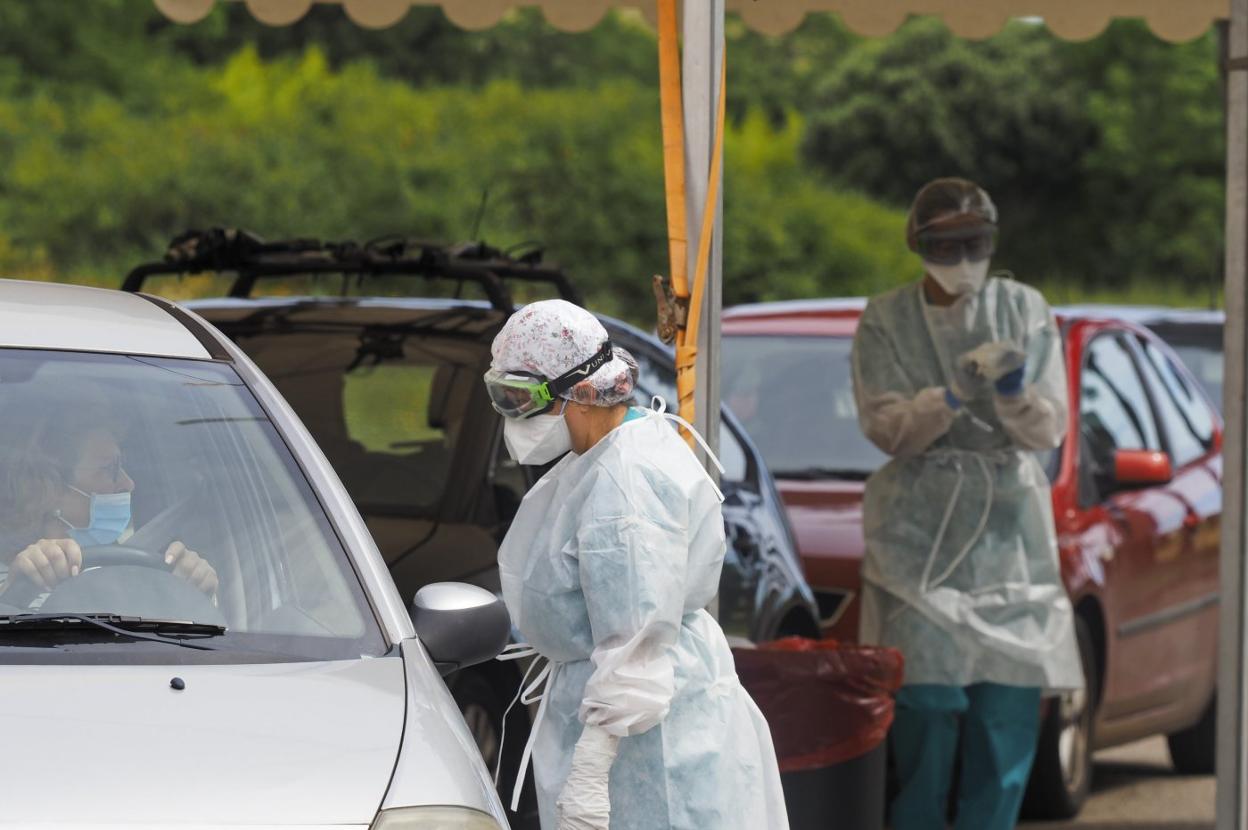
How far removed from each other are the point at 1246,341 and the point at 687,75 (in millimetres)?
1681

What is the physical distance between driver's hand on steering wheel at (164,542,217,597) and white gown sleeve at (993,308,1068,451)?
3.17m

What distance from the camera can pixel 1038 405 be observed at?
6.43 m

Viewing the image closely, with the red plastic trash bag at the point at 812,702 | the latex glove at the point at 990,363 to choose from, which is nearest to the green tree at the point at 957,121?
the latex glove at the point at 990,363

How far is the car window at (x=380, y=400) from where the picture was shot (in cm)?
608

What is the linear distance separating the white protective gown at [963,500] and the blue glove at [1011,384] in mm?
23

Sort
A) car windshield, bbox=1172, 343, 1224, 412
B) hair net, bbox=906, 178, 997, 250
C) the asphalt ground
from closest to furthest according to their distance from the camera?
1. hair net, bbox=906, 178, 997, 250
2. the asphalt ground
3. car windshield, bbox=1172, 343, 1224, 412

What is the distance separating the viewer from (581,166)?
26.3m

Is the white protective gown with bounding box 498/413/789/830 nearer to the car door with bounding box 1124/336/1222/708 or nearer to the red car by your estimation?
the red car

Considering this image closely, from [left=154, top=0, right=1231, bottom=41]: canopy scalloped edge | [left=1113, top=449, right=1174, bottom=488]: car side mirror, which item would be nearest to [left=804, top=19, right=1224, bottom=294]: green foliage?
[left=154, top=0, right=1231, bottom=41]: canopy scalloped edge

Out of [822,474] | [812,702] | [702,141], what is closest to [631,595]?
[702,141]

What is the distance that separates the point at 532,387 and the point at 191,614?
0.71 meters

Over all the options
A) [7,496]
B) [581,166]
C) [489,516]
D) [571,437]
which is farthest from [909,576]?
[581,166]

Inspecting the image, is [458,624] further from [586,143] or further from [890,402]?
[586,143]

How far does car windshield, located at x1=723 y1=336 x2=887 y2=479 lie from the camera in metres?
8.09
